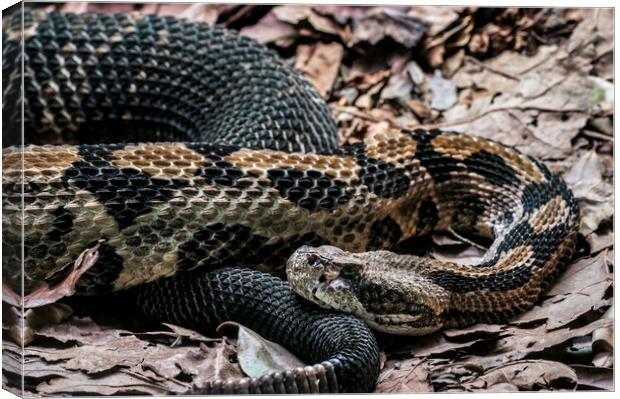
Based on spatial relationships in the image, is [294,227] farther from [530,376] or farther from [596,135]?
[596,135]

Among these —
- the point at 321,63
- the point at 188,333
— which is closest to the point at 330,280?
the point at 188,333

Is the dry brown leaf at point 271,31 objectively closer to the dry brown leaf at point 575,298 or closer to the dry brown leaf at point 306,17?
the dry brown leaf at point 306,17

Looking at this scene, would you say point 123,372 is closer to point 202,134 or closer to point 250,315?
point 250,315

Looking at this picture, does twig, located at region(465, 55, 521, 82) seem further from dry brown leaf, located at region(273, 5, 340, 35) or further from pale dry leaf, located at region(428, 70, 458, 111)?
dry brown leaf, located at region(273, 5, 340, 35)

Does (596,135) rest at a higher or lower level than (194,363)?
higher

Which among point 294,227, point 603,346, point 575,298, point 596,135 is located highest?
point 596,135

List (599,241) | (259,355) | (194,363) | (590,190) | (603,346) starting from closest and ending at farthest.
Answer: (194,363), (259,355), (603,346), (599,241), (590,190)

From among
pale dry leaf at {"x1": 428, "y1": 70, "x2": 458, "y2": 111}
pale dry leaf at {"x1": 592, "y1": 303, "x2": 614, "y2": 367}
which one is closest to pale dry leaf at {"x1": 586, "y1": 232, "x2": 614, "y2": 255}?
pale dry leaf at {"x1": 592, "y1": 303, "x2": 614, "y2": 367}
